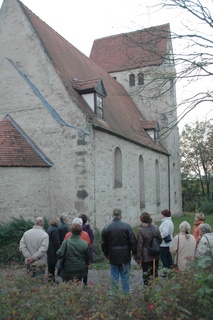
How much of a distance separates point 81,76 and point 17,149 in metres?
5.99

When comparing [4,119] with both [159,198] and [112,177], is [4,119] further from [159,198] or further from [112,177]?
[159,198]

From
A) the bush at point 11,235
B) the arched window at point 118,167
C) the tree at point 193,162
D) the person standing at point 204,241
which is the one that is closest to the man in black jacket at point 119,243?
the person standing at point 204,241

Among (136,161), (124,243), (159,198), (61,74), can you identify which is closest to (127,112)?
(136,161)

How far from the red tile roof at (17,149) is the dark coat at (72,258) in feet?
25.5

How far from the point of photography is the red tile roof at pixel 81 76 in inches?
590

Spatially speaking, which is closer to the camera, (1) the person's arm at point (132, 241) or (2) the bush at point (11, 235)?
(1) the person's arm at point (132, 241)

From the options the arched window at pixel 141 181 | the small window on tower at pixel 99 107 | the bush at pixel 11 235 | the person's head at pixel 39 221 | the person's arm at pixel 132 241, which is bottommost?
the bush at pixel 11 235

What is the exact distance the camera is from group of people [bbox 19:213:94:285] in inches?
223

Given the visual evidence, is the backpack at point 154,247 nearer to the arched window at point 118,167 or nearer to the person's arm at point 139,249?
the person's arm at point 139,249

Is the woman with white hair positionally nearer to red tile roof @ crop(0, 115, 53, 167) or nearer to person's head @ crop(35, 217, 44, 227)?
person's head @ crop(35, 217, 44, 227)

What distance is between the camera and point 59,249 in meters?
5.71

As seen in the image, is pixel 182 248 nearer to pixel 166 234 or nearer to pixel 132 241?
pixel 132 241

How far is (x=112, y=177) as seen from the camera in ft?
53.7

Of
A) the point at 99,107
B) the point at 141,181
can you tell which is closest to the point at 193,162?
the point at 141,181
